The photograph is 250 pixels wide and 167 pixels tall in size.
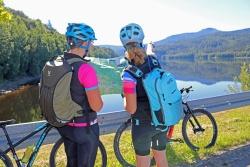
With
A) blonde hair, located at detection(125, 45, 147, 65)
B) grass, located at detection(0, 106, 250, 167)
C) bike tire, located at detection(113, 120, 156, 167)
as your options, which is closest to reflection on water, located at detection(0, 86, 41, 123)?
grass, located at detection(0, 106, 250, 167)

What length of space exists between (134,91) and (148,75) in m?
0.26

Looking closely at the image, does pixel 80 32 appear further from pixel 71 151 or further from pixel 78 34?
pixel 71 151

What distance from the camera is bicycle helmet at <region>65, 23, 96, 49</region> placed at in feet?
13.9

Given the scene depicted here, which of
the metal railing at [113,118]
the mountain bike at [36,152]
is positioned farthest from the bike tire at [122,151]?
the metal railing at [113,118]

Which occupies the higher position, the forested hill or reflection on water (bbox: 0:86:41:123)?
the forested hill

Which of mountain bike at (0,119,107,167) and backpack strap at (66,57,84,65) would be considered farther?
mountain bike at (0,119,107,167)

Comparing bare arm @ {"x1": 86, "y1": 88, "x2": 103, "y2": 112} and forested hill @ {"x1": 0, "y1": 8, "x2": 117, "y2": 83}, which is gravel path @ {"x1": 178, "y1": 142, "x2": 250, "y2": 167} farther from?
forested hill @ {"x1": 0, "y1": 8, "x2": 117, "y2": 83}

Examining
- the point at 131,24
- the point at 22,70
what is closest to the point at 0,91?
the point at 22,70

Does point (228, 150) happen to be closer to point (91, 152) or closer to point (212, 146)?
point (212, 146)

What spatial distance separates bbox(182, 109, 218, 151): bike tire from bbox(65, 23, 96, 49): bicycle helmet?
3691 millimetres

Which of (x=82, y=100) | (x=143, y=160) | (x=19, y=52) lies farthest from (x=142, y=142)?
(x=19, y=52)

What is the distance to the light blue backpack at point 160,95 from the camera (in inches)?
176

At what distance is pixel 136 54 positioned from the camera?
450 cm

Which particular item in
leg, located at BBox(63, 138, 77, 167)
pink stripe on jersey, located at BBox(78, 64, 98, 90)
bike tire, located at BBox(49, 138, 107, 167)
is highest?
pink stripe on jersey, located at BBox(78, 64, 98, 90)
